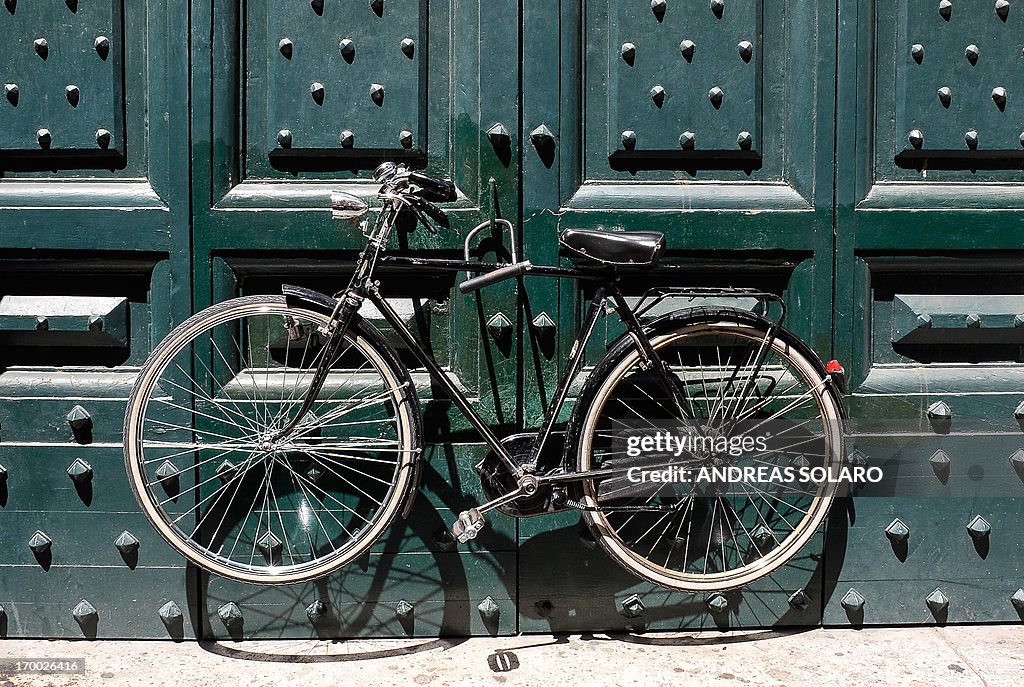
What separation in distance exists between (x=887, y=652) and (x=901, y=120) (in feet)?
5.85

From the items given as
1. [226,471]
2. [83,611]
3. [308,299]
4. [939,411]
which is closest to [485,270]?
[308,299]

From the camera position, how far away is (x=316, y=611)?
312 centimetres

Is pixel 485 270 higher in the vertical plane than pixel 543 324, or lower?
higher

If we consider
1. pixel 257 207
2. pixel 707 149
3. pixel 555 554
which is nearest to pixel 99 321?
pixel 257 207

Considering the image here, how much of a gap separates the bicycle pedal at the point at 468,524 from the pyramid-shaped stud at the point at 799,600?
1165 millimetres

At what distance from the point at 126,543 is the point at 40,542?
0.92 feet

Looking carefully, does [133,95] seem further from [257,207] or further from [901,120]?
[901,120]

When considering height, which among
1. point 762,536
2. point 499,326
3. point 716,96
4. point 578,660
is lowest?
point 578,660

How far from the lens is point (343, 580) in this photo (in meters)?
3.15

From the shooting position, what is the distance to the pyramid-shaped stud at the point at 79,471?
309cm

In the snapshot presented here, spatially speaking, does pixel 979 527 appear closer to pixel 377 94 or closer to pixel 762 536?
pixel 762 536

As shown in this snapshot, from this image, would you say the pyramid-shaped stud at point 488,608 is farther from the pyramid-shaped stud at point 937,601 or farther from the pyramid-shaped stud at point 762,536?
the pyramid-shaped stud at point 937,601

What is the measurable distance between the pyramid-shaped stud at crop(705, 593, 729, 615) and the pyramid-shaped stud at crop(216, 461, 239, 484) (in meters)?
1.65

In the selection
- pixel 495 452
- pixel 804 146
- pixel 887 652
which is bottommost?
pixel 887 652
